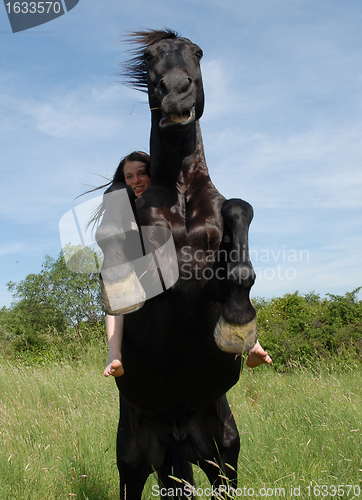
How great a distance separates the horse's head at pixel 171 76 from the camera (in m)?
2.04

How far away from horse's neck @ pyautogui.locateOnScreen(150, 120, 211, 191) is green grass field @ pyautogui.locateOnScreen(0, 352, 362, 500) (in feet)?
6.72

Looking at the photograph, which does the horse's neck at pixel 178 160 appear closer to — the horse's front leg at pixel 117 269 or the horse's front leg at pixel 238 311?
the horse's front leg at pixel 117 269

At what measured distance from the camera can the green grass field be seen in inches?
124

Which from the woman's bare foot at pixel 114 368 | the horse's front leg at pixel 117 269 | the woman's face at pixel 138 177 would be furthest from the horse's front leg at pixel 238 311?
the woman's face at pixel 138 177

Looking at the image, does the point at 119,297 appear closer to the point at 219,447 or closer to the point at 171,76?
the point at 171,76

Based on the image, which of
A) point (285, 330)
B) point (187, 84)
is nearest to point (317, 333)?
point (285, 330)

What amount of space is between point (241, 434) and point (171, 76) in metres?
2.87

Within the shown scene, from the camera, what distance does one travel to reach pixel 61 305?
1781 centimetres

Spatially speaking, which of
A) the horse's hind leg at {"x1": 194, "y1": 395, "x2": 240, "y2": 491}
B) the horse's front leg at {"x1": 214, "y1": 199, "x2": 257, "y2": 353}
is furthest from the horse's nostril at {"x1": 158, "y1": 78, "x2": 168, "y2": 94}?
the horse's hind leg at {"x1": 194, "y1": 395, "x2": 240, "y2": 491}

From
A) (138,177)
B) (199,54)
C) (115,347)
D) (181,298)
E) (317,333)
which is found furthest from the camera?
(317,333)

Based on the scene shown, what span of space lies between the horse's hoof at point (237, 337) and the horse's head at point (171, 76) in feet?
3.47

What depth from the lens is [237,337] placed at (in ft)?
5.99

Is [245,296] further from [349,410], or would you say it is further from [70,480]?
[349,410]

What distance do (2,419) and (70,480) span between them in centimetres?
284
